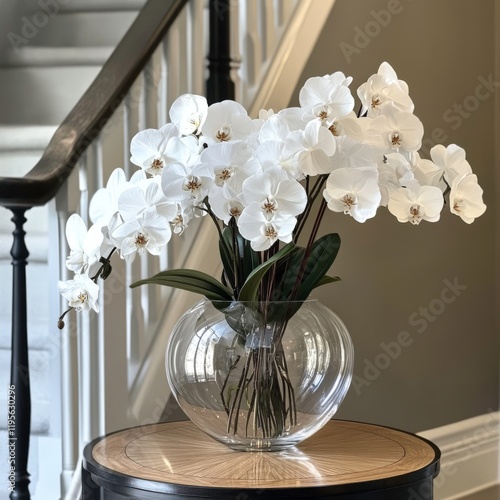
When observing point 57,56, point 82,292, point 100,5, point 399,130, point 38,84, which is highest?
point 100,5

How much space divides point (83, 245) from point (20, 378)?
1.67 ft

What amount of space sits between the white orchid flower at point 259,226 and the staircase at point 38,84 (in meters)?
1.20

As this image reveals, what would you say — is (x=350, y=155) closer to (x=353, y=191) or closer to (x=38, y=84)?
(x=353, y=191)

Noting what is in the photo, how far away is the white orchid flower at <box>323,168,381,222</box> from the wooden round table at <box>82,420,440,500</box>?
0.35 meters

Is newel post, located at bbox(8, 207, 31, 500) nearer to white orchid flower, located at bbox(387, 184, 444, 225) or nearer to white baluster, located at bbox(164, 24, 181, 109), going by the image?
white baluster, located at bbox(164, 24, 181, 109)

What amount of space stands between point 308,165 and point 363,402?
1646 millimetres

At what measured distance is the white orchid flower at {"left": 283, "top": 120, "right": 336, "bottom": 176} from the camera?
117cm

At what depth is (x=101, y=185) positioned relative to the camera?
6.00 ft

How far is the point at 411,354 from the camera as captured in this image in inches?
113

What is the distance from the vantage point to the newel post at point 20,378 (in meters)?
1.68

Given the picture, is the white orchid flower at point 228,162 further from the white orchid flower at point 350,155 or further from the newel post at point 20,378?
the newel post at point 20,378

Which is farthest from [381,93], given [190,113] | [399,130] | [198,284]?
[198,284]

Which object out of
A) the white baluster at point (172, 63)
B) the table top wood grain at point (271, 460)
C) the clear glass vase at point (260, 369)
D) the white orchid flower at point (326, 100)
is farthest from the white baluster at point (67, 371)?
the white orchid flower at point (326, 100)

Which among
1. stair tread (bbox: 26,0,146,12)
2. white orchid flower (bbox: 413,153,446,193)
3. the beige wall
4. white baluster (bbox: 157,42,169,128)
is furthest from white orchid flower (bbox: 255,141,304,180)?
stair tread (bbox: 26,0,146,12)
